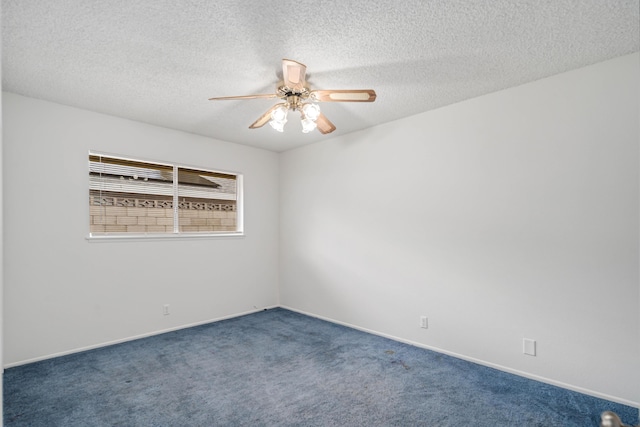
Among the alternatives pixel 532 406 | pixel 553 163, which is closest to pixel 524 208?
pixel 553 163

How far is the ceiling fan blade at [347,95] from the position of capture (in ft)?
7.97

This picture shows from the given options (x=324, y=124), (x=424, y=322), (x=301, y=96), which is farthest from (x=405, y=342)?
(x=301, y=96)

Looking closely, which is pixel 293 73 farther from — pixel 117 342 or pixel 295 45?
pixel 117 342

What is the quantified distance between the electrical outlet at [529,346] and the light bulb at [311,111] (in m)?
2.48

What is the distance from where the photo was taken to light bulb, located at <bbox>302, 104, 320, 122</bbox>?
2652mm

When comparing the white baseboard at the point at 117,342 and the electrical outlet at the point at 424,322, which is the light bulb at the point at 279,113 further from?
the white baseboard at the point at 117,342

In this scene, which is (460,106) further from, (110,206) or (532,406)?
(110,206)

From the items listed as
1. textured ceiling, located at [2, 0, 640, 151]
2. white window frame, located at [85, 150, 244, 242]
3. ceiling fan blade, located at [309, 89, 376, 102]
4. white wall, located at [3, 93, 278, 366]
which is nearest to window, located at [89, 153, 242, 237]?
white window frame, located at [85, 150, 244, 242]

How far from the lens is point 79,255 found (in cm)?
349

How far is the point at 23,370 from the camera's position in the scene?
303cm

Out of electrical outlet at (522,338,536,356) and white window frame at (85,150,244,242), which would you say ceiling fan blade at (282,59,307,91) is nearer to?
white window frame at (85,150,244,242)

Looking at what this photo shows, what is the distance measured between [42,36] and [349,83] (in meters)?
2.13

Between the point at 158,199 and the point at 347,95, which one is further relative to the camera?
the point at 158,199

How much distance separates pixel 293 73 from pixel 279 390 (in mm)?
2312
